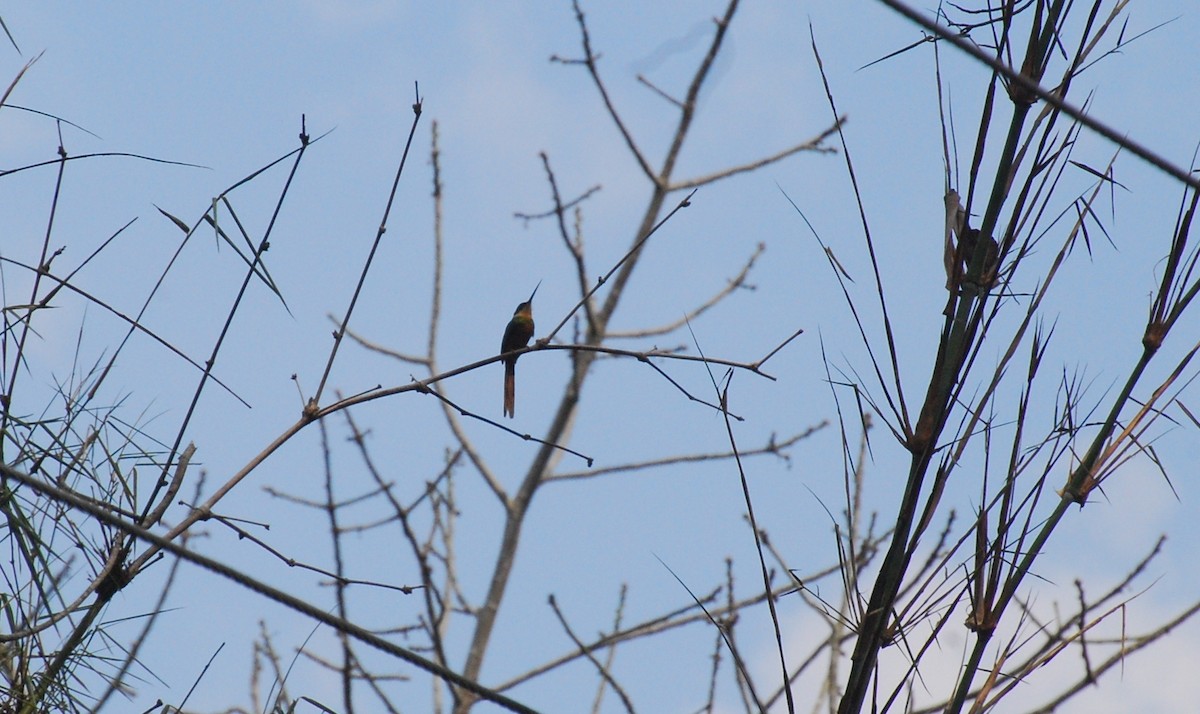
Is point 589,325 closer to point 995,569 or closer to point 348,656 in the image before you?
point 348,656

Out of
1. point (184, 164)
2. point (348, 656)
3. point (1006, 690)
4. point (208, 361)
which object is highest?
point (348, 656)

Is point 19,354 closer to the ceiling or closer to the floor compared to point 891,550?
closer to the ceiling

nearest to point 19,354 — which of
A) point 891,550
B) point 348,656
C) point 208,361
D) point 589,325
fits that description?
point 208,361

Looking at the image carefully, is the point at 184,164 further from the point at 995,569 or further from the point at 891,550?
the point at 995,569

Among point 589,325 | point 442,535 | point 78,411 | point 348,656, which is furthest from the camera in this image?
point 589,325

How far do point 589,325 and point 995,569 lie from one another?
534 cm

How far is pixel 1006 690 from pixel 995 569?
7.3 inches

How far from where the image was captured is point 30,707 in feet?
7.00

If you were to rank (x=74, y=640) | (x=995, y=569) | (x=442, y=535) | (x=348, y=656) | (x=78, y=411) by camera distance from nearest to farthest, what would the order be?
(x=995, y=569) → (x=74, y=640) → (x=78, y=411) → (x=348, y=656) → (x=442, y=535)

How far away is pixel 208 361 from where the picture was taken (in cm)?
213

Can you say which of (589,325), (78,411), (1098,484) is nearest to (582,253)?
(589,325)

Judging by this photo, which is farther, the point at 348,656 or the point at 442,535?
the point at 442,535

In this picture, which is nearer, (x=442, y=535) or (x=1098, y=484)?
(x=1098, y=484)

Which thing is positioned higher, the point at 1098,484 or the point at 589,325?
the point at 589,325
